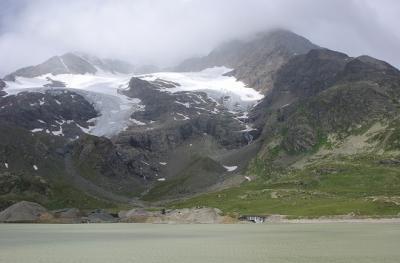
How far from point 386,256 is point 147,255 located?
95.1 ft

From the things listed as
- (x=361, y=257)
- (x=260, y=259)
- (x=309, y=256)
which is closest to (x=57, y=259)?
(x=260, y=259)

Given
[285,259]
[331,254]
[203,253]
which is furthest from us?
[203,253]

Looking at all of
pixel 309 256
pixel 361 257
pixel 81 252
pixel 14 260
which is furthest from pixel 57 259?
pixel 361 257

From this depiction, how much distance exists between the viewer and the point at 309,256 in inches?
2566

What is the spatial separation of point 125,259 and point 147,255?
520 cm

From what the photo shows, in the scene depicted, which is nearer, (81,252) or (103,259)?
(103,259)

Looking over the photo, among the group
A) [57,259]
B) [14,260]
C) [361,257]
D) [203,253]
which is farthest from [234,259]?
[14,260]

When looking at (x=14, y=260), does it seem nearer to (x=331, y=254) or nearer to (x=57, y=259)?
(x=57, y=259)

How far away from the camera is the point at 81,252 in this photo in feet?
245

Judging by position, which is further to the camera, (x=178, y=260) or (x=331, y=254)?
(x=331, y=254)

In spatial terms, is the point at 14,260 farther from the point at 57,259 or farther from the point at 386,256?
the point at 386,256

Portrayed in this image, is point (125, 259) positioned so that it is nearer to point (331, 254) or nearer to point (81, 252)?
point (81, 252)

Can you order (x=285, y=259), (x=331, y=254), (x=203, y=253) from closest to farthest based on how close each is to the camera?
(x=285, y=259) → (x=331, y=254) → (x=203, y=253)

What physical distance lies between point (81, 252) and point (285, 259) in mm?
29111
